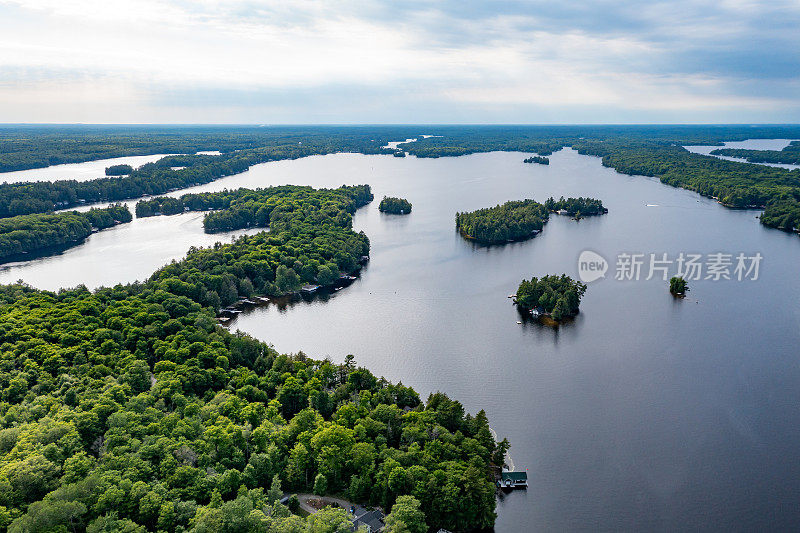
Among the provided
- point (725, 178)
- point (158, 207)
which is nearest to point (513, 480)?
point (158, 207)

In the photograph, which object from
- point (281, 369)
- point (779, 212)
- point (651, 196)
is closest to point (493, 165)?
point (651, 196)

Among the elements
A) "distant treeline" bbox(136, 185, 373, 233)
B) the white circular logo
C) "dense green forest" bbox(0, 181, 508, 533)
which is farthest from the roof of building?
"distant treeline" bbox(136, 185, 373, 233)

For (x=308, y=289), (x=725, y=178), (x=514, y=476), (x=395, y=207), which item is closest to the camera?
(x=514, y=476)

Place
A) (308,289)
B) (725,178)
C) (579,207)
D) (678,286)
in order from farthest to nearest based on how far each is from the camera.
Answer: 1. (725,178)
2. (579,207)
3. (308,289)
4. (678,286)

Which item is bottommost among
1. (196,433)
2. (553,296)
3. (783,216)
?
(196,433)

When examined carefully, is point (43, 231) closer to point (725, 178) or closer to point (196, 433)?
point (196, 433)

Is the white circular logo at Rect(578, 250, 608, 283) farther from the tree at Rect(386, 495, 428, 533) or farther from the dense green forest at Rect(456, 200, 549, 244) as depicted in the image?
the tree at Rect(386, 495, 428, 533)

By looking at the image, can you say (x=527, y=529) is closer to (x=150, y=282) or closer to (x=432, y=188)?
(x=150, y=282)
